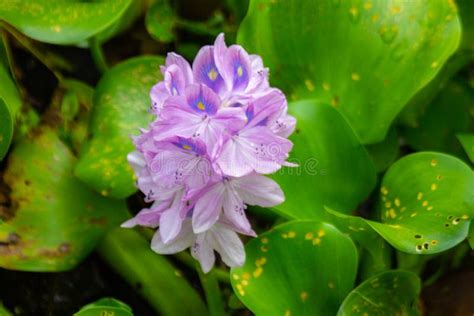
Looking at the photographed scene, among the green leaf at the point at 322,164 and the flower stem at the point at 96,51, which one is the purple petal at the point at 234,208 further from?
the flower stem at the point at 96,51

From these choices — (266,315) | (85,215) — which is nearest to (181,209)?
(266,315)

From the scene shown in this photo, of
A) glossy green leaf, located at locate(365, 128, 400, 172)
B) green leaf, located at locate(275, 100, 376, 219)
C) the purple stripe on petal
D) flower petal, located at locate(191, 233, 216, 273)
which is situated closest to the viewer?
the purple stripe on petal

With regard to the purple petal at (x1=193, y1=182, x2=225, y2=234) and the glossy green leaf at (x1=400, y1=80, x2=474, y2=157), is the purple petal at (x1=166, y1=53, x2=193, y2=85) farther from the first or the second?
the glossy green leaf at (x1=400, y1=80, x2=474, y2=157)

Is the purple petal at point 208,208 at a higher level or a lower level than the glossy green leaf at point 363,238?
higher

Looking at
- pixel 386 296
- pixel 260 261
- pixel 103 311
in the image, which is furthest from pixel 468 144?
pixel 103 311

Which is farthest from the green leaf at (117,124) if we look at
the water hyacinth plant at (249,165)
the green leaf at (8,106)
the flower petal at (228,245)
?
the flower petal at (228,245)

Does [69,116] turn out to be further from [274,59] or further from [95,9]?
[274,59]

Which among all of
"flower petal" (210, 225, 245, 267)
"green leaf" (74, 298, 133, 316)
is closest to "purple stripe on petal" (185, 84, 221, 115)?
"flower petal" (210, 225, 245, 267)

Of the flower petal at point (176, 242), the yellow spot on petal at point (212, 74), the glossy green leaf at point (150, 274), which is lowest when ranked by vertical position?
the glossy green leaf at point (150, 274)
